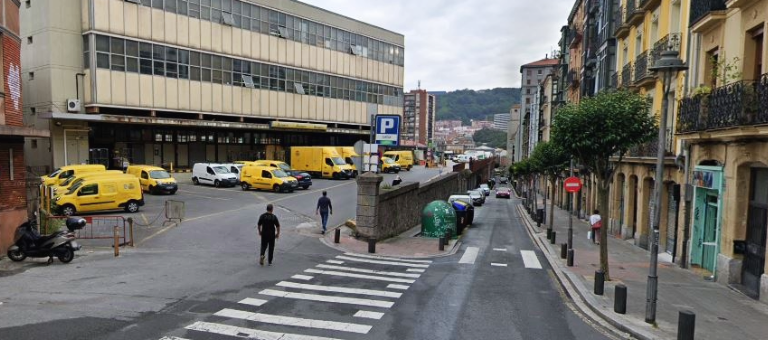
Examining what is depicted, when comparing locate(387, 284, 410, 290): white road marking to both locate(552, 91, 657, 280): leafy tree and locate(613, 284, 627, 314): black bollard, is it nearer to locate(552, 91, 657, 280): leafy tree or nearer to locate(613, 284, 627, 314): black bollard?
locate(613, 284, 627, 314): black bollard

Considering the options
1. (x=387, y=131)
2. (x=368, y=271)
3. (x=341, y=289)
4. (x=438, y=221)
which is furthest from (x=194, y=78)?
(x=341, y=289)

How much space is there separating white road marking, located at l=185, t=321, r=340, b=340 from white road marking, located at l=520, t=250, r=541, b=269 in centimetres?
1006

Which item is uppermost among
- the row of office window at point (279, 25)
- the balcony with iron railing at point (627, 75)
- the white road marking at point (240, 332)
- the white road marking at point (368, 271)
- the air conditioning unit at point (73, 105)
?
the row of office window at point (279, 25)

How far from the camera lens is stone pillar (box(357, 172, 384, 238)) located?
61.9ft

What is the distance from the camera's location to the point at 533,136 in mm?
76125

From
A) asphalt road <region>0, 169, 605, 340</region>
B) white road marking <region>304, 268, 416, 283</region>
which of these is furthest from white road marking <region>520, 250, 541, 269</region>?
white road marking <region>304, 268, 416, 283</region>

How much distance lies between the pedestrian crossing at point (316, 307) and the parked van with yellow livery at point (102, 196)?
1438cm

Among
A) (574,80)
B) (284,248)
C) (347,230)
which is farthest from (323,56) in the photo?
(284,248)

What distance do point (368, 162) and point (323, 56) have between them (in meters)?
40.8

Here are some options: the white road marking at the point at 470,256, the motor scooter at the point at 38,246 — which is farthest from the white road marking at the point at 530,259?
the motor scooter at the point at 38,246

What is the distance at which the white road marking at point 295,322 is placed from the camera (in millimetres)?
8312

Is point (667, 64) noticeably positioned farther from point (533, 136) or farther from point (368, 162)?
point (533, 136)

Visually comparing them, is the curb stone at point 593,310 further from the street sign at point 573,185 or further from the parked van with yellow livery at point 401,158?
the parked van with yellow livery at point 401,158

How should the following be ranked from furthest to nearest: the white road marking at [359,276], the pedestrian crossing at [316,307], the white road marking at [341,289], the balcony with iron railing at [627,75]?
the balcony with iron railing at [627,75] → the white road marking at [359,276] → the white road marking at [341,289] → the pedestrian crossing at [316,307]
